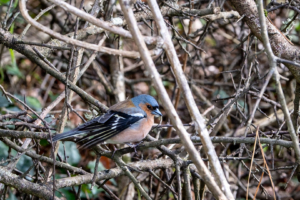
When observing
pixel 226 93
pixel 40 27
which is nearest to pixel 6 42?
pixel 40 27

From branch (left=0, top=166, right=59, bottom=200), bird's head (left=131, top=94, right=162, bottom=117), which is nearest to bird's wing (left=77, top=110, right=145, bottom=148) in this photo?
bird's head (left=131, top=94, right=162, bottom=117)

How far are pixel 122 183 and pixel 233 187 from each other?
5.60 ft

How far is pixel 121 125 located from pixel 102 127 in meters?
0.33

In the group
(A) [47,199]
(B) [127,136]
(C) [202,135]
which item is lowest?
(A) [47,199]

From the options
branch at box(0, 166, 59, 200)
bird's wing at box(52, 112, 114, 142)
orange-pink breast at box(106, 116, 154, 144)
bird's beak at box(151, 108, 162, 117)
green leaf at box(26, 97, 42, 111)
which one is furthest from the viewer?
green leaf at box(26, 97, 42, 111)

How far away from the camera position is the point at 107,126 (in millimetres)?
3508

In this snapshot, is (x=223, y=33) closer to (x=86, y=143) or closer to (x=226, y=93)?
(x=226, y=93)

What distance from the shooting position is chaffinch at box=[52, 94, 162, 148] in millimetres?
3223

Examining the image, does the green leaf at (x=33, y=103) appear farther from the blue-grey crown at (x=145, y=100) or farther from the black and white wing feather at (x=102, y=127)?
the black and white wing feather at (x=102, y=127)

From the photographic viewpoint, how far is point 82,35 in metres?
4.13

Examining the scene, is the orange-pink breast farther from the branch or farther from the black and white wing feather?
the branch

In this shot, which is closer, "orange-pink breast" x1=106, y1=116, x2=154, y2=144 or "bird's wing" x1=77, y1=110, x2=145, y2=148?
"bird's wing" x1=77, y1=110, x2=145, y2=148

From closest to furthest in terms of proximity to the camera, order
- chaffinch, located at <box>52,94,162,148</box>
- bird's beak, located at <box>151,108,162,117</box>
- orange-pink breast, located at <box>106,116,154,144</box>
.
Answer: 1. chaffinch, located at <box>52,94,162,148</box>
2. orange-pink breast, located at <box>106,116,154,144</box>
3. bird's beak, located at <box>151,108,162,117</box>

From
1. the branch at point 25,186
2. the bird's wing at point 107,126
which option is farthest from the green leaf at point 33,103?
the branch at point 25,186
